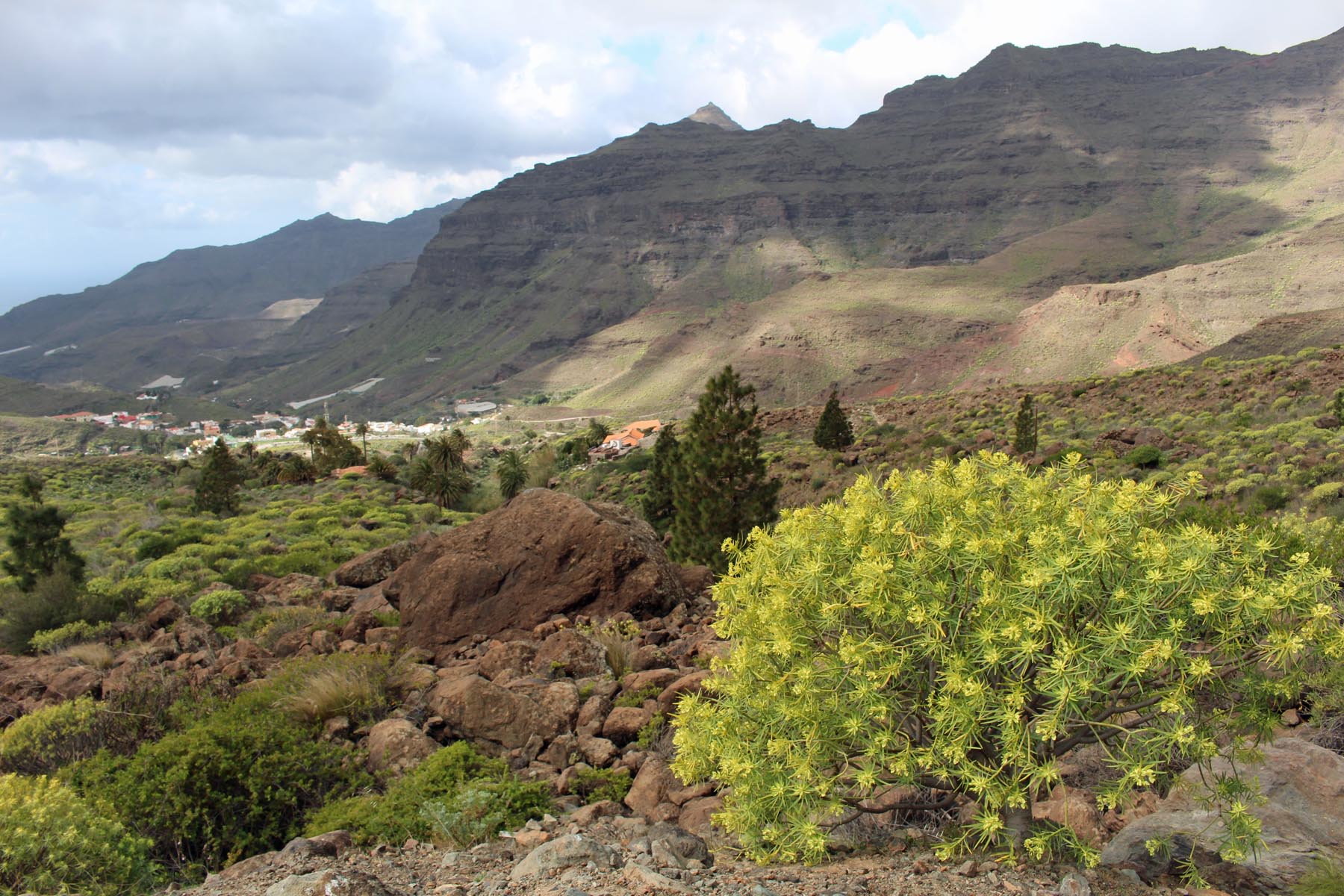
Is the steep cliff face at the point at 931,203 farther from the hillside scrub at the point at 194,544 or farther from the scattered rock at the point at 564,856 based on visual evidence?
the scattered rock at the point at 564,856

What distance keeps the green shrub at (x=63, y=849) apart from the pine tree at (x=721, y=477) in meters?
15.4

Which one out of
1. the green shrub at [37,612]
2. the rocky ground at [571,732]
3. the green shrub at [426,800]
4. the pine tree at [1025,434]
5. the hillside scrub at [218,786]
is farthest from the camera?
the pine tree at [1025,434]

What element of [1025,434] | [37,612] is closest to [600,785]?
[37,612]

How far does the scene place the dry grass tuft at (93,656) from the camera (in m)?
12.1

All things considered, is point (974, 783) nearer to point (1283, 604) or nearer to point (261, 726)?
point (1283, 604)

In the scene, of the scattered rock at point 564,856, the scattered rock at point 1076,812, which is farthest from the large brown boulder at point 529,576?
the scattered rock at point 1076,812

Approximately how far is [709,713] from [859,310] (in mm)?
108484

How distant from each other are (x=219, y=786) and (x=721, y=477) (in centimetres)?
1549

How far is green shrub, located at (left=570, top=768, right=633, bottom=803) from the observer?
24.2 ft

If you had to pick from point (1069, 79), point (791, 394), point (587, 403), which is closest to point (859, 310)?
point (791, 394)

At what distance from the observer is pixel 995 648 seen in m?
4.96

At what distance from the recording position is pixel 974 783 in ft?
16.6

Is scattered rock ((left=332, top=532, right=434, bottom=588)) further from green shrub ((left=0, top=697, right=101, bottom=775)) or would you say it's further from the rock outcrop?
the rock outcrop

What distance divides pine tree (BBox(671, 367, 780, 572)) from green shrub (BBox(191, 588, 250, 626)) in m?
10.6
